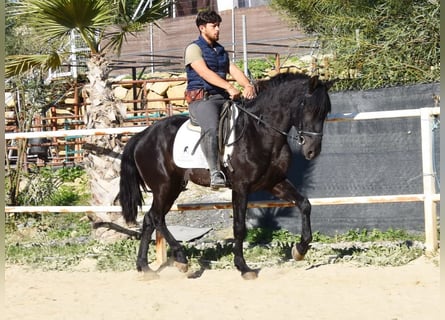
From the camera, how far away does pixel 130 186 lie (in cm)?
831

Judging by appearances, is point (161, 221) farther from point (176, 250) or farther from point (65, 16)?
point (65, 16)

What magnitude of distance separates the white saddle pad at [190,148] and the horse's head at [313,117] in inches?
28.7

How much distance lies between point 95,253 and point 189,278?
1941mm

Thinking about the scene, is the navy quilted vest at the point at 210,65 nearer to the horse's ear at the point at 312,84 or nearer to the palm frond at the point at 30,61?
the horse's ear at the point at 312,84

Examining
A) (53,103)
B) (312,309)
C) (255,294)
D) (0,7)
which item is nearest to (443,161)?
(0,7)

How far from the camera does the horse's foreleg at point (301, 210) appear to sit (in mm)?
7512

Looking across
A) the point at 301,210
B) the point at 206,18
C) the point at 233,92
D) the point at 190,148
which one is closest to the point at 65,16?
the point at 206,18

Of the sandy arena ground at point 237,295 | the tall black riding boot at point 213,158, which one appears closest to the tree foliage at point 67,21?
the tall black riding boot at point 213,158

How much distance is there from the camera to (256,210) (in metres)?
9.61

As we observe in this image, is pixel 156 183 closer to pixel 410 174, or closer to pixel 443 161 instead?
pixel 410 174

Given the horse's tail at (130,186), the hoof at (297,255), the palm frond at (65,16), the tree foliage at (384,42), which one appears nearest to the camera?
the hoof at (297,255)

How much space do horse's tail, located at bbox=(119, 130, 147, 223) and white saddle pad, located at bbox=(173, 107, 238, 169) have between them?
66 cm

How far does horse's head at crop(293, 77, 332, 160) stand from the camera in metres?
7.11

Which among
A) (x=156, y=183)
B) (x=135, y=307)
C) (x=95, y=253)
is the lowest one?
(x=95, y=253)
